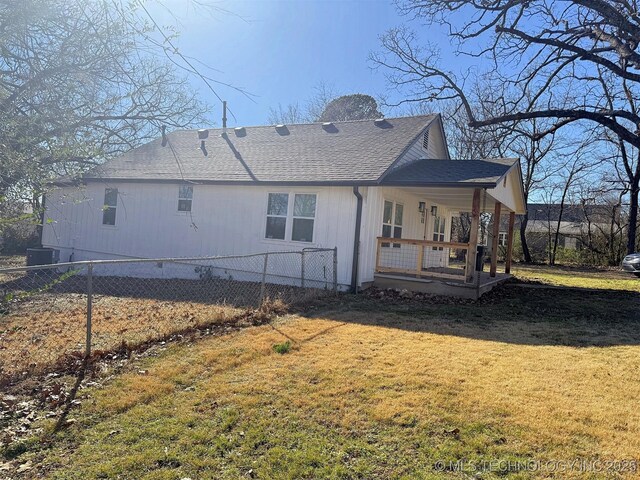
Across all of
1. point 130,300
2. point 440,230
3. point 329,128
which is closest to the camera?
point 130,300

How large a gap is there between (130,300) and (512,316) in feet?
26.3

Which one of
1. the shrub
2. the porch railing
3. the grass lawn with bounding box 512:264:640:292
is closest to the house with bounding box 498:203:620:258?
the grass lawn with bounding box 512:264:640:292

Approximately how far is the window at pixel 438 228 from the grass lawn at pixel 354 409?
9.62 m

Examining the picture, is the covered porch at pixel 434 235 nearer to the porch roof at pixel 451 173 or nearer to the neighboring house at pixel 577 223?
the porch roof at pixel 451 173

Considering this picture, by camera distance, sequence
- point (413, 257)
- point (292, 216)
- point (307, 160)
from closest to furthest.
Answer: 1. point (292, 216)
2. point (307, 160)
3. point (413, 257)

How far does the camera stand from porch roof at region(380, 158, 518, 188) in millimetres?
9719

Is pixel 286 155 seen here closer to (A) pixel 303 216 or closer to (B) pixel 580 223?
(A) pixel 303 216

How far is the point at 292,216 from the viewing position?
455 inches

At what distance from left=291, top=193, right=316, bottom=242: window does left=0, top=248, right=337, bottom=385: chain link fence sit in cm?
61

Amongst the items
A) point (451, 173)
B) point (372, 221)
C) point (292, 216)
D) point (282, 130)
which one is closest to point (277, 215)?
point (292, 216)

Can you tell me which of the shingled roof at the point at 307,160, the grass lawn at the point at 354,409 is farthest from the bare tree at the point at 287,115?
the grass lawn at the point at 354,409

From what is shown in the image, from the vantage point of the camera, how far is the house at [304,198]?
34.8 ft

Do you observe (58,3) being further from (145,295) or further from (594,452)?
(145,295)

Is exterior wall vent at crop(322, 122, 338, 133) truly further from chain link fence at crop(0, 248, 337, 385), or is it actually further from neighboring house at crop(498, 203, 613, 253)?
neighboring house at crop(498, 203, 613, 253)
